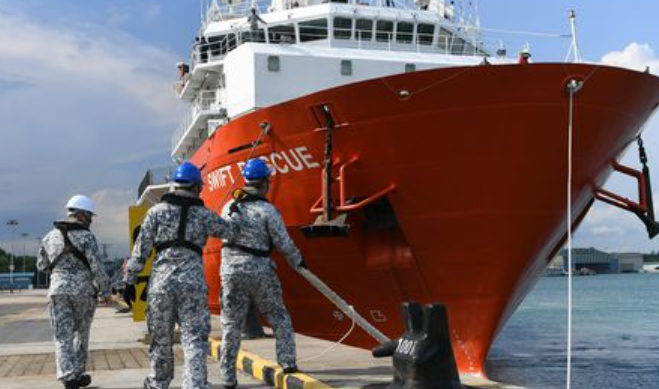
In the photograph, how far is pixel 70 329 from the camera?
6102mm

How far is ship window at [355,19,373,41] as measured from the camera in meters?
14.5

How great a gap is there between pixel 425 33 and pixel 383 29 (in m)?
0.98

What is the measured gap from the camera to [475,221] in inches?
292

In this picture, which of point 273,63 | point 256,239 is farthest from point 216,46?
point 256,239

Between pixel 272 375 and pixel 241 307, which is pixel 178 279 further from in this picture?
pixel 272 375

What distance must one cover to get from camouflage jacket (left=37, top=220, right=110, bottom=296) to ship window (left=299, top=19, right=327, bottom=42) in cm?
891

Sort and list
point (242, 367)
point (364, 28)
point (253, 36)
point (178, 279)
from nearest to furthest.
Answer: point (178, 279), point (242, 367), point (253, 36), point (364, 28)

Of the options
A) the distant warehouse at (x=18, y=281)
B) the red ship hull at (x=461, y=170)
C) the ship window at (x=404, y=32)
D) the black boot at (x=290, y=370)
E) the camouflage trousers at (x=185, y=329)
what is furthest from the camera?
the distant warehouse at (x=18, y=281)

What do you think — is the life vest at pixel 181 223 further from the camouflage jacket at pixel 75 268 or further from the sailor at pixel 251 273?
the camouflage jacket at pixel 75 268

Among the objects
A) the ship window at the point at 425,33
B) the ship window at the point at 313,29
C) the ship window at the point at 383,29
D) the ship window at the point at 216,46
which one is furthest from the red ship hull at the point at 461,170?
the ship window at the point at 216,46

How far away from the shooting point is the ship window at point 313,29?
14.4 m

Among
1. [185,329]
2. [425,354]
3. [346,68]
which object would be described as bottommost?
[425,354]

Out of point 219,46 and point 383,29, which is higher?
point 219,46

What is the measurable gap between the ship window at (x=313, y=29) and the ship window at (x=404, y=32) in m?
1.49
